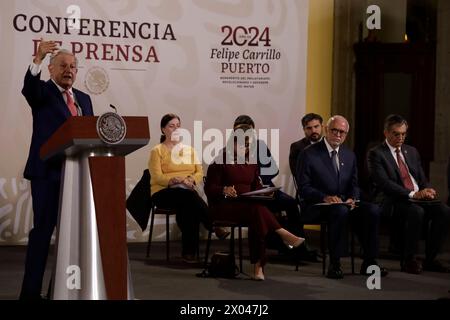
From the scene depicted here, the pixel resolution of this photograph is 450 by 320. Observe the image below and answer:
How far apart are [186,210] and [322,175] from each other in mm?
1246

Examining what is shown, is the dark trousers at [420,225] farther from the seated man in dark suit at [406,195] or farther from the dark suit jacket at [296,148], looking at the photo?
the dark suit jacket at [296,148]

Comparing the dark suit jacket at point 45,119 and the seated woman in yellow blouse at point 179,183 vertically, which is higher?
the dark suit jacket at point 45,119

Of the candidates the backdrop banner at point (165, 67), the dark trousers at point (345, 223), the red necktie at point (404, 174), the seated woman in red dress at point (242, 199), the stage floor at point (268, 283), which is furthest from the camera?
the backdrop banner at point (165, 67)

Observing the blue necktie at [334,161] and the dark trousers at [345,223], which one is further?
the blue necktie at [334,161]

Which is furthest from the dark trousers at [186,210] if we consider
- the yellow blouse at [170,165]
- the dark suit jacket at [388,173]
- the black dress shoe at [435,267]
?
the black dress shoe at [435,267]

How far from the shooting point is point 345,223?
5934 mm

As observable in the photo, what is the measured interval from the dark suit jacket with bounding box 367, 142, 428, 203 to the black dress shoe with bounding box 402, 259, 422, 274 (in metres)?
0.51

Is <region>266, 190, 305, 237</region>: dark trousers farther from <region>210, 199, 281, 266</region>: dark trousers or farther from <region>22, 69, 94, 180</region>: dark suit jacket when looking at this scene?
<region>22, 69, 94, 180</region>: dark suit jacket

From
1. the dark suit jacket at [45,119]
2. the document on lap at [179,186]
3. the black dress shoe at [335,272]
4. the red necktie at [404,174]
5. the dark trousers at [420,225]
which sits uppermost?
the dark suit jacket at [45,119]

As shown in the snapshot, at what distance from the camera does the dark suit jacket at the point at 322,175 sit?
19.9 feet

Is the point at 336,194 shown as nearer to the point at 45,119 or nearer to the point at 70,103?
the point at 70,103

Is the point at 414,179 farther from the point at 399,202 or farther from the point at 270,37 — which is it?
the point at 270,37

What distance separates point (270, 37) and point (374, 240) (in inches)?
117

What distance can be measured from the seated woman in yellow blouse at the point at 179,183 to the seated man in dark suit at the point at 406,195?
1.45m
